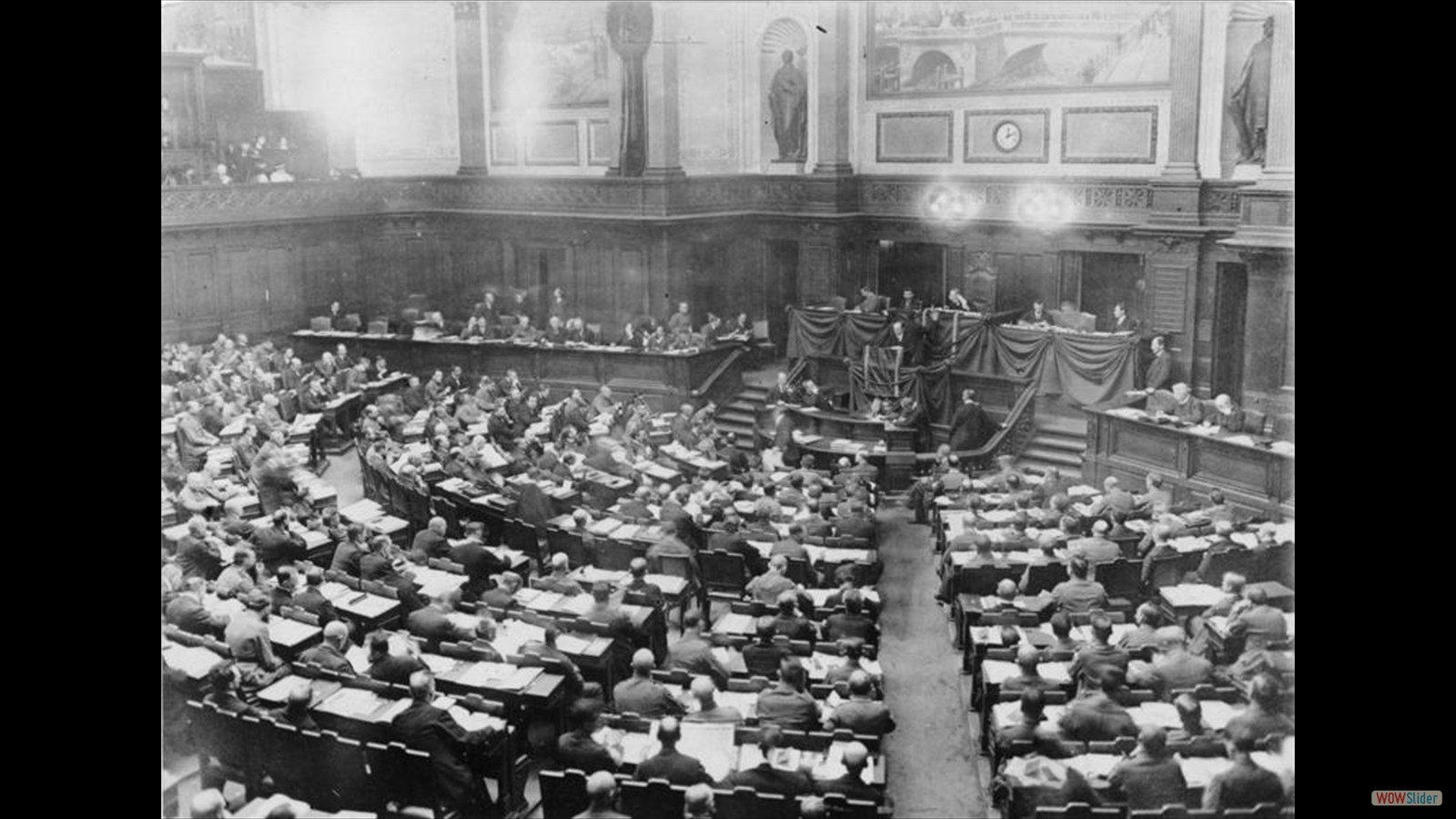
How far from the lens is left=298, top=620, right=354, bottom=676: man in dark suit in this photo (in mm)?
9797

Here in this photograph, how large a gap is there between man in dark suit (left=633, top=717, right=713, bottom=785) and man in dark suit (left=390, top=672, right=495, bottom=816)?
1319mm

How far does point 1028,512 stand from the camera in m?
14.2

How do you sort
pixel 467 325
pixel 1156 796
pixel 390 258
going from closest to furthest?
pixel 1156 796 < pixel 467 325 < pixel 390 258

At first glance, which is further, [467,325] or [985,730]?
[467,325]

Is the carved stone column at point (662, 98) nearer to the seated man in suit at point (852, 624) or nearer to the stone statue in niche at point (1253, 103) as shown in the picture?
the stone statue in niche at point (1253, 103)

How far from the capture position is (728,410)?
22.9 m

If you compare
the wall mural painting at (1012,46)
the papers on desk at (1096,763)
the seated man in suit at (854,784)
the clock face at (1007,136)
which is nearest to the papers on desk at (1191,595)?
the papers on desk at (1096,763)

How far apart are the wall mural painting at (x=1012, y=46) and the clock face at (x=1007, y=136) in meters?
0.72

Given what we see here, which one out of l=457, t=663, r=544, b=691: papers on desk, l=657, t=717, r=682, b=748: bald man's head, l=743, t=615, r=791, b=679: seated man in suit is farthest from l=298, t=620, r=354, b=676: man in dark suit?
l=743, t=615, r=791, b=679: seated man in suit

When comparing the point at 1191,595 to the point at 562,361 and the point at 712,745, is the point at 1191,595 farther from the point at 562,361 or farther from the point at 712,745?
the point at 562,361

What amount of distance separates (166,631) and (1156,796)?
26.7 ft

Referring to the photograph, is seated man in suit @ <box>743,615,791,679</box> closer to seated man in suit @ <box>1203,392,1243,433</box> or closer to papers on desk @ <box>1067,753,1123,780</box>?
papers on desk @ <box>1067,753,1123,780</box>

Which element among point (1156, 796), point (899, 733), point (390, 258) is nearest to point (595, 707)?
point (899, 733)
